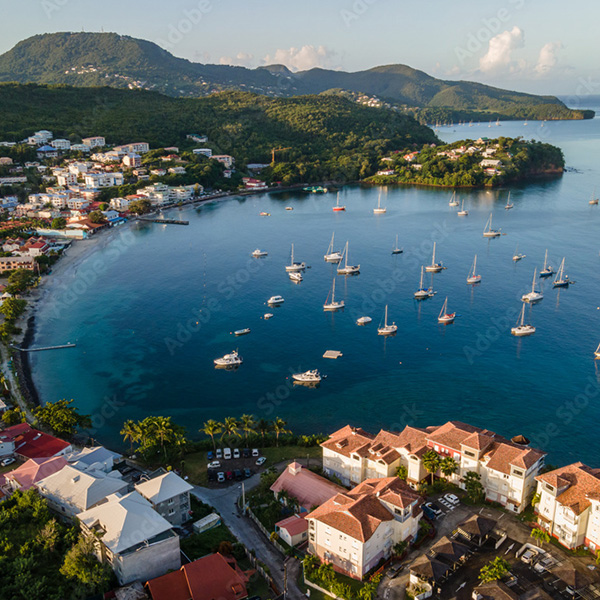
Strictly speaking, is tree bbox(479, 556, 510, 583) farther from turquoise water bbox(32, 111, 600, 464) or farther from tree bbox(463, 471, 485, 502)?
turquoise water bbox(32, 111, 600, 464)

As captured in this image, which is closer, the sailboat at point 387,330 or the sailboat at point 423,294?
the sailboat at point 387,330

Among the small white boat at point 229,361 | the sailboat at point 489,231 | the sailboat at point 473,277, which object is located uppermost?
the sailboat at point 489,231

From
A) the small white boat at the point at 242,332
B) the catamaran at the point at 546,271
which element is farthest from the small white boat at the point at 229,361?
the catamaran at the point at 546,271

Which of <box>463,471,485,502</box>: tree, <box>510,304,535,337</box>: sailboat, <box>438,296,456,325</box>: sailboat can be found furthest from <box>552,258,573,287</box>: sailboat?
<box>463,471,485,502</box>: tree

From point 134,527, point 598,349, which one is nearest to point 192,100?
point 598,349

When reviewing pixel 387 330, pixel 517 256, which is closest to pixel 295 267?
pixel 387 330

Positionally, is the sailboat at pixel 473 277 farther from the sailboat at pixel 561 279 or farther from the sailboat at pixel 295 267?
the sailboat at pixel 295 267

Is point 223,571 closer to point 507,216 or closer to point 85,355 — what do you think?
point 85,355
